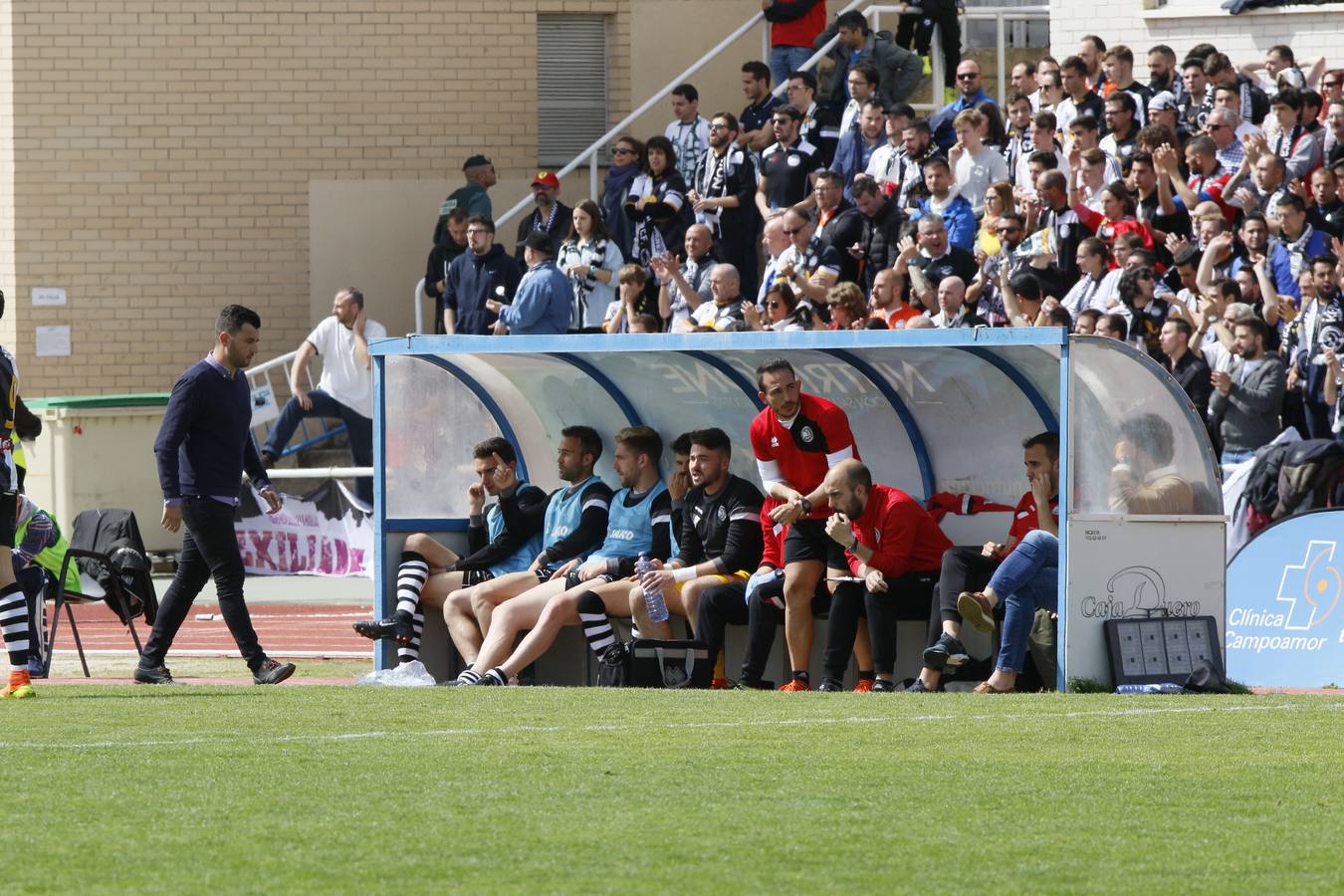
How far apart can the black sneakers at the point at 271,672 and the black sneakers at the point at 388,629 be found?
0.67 m

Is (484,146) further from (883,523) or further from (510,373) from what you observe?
(883,523)

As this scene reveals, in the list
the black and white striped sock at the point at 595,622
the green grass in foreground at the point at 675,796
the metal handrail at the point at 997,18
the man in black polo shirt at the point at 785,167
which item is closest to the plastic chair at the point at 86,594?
the black and white striped sock at the point at 595,622

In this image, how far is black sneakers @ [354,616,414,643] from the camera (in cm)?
1359

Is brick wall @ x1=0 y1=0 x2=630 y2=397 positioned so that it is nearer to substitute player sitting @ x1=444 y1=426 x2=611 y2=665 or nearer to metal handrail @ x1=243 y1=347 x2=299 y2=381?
metal handrail @ x1=243 y1=347 x2=299 y2=381

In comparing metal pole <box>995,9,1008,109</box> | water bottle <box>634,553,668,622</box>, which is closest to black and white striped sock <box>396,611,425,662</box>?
water bottle <box>634,553,668,622</box>

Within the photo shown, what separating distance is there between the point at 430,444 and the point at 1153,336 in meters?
5.19

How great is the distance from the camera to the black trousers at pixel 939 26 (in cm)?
2345

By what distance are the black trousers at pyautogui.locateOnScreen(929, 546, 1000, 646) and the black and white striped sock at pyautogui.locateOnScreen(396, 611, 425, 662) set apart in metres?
3.31

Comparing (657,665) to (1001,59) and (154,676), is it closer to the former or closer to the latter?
(154,676)

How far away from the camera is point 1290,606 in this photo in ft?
44.5

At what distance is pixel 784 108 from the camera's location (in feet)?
69.3

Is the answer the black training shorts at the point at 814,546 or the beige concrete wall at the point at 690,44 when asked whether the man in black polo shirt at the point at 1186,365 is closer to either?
the black training shorts at the point at 814,546

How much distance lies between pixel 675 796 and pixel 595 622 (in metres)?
Result: 5.54

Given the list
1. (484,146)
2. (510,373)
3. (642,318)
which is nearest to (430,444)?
(510,373)
